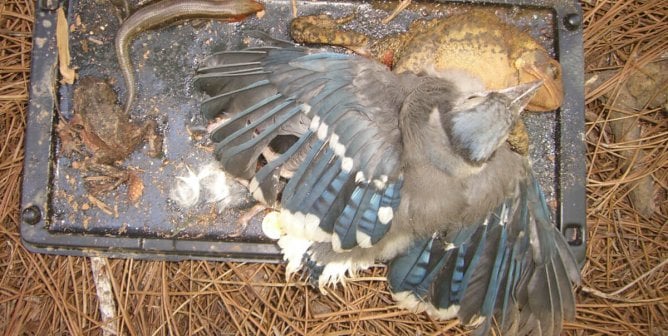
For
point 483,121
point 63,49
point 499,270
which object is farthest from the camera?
point 63,49

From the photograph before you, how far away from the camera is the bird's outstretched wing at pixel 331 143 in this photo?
5.48 feet

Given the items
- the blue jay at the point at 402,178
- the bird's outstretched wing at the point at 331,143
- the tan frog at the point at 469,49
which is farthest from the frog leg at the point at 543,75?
the bird's outstretched wing at the point at 331,143

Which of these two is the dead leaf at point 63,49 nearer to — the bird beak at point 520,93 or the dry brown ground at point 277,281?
the dry brown ground at point 277,281

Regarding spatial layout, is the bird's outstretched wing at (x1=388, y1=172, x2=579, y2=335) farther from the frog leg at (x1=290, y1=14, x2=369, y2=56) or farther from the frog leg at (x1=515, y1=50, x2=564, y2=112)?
the frog leg at (x1=290, y1=14, x2=369, y2=56)

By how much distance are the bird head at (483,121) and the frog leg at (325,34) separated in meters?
0.62

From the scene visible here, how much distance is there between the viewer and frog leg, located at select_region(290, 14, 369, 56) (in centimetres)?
214

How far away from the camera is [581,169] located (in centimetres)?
216

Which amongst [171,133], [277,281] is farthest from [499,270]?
[171,133]

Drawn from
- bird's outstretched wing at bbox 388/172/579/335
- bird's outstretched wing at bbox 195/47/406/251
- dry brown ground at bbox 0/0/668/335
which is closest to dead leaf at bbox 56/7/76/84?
dry brown ground at bbox 0/0/668/335

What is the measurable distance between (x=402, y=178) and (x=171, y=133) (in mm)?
913

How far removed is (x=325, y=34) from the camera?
2135 millimetres

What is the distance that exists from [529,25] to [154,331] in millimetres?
1781

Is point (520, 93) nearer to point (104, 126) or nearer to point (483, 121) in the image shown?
point (483, 121)

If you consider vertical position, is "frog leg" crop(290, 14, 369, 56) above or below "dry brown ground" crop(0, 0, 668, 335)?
above
